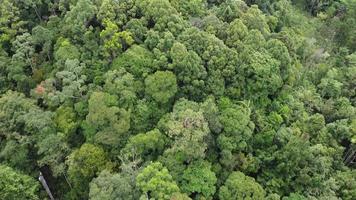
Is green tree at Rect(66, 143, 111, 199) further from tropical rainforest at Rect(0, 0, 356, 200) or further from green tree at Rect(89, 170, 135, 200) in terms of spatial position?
green tree at Rect(89, 170, 135, 200)

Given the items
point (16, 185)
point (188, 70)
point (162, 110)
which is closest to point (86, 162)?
point (16, 185)

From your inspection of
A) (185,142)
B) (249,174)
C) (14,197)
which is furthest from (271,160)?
(14,197)

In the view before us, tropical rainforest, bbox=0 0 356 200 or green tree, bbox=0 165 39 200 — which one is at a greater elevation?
tropical rainforest, bbox=0 0 356 200

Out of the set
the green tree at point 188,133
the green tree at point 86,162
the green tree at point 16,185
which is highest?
the green tree at point 188,133

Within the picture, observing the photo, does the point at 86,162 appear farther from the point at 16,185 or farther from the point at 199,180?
the point at 199,180

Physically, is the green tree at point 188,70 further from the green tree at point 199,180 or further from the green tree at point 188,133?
the green tree at point 199,180

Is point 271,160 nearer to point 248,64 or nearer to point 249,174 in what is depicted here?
point 249,174

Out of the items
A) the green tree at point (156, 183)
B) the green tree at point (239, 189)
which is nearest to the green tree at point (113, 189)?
the green tree at point (156, 183)

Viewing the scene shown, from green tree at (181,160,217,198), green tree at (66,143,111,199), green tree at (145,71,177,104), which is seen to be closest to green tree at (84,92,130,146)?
green tree at (66,143,111,199)

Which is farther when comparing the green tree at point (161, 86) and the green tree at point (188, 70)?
the green tree at point (188, 70)
